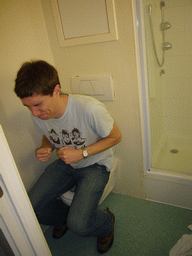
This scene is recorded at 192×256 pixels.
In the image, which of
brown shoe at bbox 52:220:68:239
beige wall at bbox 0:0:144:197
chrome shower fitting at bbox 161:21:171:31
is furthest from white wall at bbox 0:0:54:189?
chrome shower fitting at bbox 161:21:171:31

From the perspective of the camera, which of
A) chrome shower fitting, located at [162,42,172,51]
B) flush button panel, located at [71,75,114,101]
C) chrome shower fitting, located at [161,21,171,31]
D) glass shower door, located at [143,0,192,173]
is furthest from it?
chrome shower fitting, located at [162,42,172,51]

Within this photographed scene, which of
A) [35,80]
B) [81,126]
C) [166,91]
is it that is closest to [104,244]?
[81,126]

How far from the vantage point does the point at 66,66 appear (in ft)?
4.69

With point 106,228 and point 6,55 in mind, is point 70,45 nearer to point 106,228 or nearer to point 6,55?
point 6,55

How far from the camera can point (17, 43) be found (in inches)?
46.7

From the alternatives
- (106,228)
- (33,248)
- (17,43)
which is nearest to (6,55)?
(17,43)

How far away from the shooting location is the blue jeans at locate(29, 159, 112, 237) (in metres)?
1.06

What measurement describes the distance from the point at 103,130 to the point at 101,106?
0.49 feet

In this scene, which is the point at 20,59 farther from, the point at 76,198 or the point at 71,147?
the point at 76,198

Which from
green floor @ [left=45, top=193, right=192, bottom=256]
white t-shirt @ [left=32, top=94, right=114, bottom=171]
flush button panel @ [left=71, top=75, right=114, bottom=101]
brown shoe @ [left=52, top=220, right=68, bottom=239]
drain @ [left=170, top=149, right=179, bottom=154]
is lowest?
green floor @ [left=45, top=193, right=192, bottom=256]

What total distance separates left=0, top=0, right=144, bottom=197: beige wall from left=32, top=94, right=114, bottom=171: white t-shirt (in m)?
0.17

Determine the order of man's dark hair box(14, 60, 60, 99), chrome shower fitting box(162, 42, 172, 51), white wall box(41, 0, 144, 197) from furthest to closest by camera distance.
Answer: chrome shower fitting box(162, 42, 172, 51) → white wall box(41, 0, 144, 197) → man's dark hair box(14, 60, 60, 99)

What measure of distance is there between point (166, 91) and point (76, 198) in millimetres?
1416

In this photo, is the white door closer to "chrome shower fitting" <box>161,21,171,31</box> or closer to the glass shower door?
the glass shower door
